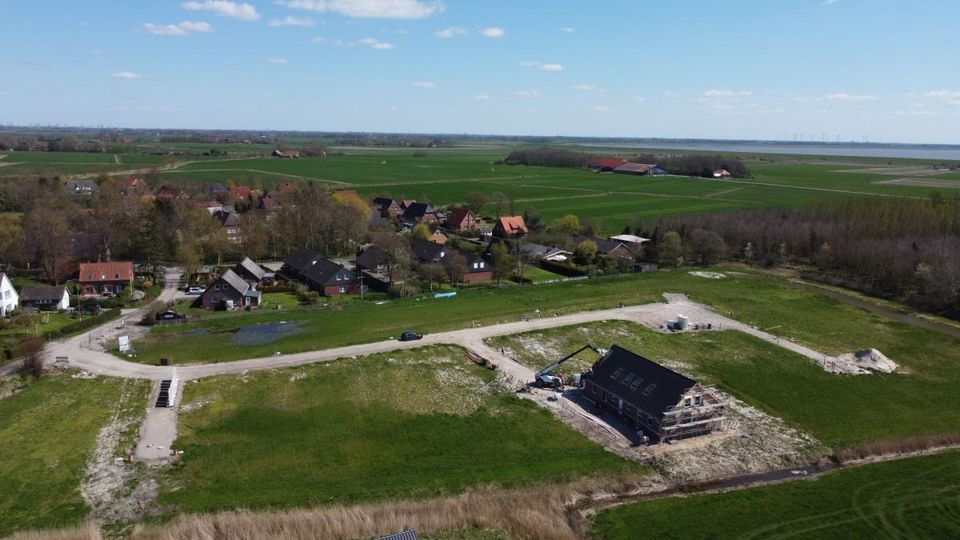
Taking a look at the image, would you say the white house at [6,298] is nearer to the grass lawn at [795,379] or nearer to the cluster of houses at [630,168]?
the grass lawn at [795,379]

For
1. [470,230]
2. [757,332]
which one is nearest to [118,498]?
[757,332]

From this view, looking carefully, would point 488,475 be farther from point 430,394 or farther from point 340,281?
point 340,281

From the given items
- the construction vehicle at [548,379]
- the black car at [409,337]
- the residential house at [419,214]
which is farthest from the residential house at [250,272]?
the residential house at [419,214]

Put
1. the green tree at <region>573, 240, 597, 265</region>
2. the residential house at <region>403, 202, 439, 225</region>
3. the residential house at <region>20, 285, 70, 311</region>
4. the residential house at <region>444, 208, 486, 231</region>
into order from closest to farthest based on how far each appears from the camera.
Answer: the residential house at <region>20, 285, 70, 311</region> → the green tree at <region>573, 240, 597, 265</region> → the residential house at <region>444, 208, 486, 231</region> → the residential house at <region>403, 202, 439, 225</region>

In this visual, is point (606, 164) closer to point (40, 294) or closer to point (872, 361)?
point (872, 361)

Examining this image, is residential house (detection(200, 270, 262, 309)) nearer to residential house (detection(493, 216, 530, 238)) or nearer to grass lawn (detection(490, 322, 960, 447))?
grass lawn (detection(490, 322, 960, 447))

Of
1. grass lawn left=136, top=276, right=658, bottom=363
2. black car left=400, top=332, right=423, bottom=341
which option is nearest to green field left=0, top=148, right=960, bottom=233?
grass lawn left=136, top=276, right=658, bottom=363
